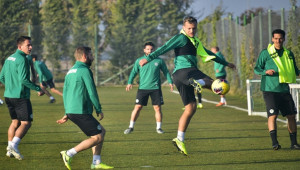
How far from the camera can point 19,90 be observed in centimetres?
1059

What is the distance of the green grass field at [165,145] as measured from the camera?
9953 mm

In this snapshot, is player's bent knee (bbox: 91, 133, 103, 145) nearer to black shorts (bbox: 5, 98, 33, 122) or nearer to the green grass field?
the green grass field

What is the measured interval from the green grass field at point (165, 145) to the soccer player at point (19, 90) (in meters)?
0.35

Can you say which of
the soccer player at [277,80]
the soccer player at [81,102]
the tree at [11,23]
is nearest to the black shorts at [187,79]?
the soccer player at [277,80]

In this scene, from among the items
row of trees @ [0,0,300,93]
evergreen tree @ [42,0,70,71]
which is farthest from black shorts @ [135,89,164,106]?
evergreen tree @ [42,0,70,71]

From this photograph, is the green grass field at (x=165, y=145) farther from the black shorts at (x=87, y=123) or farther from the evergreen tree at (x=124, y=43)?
the evergreen tree at (x=124, y=43)

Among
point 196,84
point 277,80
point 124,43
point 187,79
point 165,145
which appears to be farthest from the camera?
point 124,43

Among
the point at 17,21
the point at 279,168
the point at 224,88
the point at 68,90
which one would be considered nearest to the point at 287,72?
the point at 224,88

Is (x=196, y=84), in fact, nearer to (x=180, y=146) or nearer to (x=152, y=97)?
(x=180, y=146)

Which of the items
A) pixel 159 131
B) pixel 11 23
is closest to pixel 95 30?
pixel 11 23

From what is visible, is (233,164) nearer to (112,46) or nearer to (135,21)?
(112,46)

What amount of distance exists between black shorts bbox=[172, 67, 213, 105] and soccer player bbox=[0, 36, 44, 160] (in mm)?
2184

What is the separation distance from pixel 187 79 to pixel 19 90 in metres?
2.63

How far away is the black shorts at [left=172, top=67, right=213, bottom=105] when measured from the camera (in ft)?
34.2
